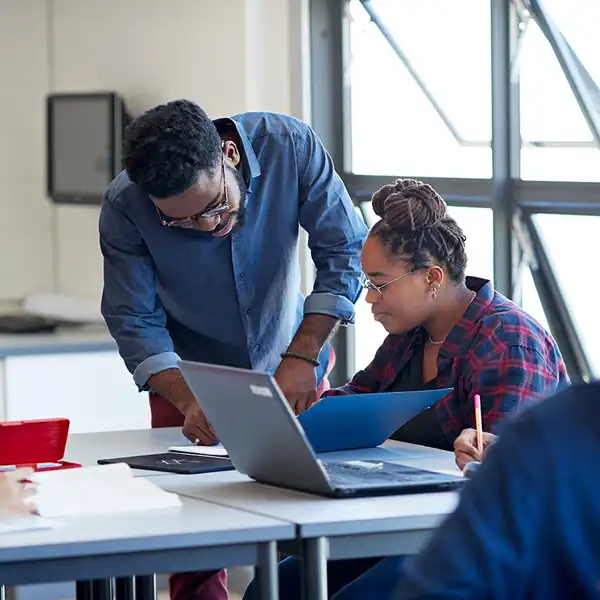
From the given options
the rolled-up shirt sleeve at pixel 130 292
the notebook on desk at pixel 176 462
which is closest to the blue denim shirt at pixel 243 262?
the rolled-up shirt sleeve at pixel 130 292

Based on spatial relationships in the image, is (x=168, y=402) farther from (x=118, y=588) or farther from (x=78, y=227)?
(x=78, y=227)

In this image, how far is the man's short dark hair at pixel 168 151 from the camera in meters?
2.52

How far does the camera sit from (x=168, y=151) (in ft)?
8.27

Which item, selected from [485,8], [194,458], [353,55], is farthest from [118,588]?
[353,55]

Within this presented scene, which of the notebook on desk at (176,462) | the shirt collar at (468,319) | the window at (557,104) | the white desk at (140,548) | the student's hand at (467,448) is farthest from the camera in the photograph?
the window at (557,104)

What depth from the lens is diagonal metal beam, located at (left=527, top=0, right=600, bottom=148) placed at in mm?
3506

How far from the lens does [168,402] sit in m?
→ 3.08

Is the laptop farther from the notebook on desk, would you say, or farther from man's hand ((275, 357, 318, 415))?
man's hand ((275, 357, 318, 415))

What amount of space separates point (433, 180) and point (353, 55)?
0.66 metres

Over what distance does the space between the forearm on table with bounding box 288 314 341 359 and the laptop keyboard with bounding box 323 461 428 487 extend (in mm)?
573

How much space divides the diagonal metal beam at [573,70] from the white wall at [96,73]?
3.36ft

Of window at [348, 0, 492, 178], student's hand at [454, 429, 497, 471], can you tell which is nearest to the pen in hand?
student's hand at [454, 429, 497, 471]

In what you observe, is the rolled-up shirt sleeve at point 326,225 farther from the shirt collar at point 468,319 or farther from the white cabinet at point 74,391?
the white cabinet at point 74,391

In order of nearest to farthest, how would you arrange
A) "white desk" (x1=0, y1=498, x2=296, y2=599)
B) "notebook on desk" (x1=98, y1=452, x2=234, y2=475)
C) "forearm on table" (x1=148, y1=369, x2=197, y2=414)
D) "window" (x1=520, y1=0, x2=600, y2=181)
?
1. "white desk" (x1=0, y1=498, x2=296, y2=599)
2. "notebook on desk" (x1=98, y1=452, x2=234, y2=475)
3. "forearm on table" (x1=148, y1=369, x2=197, y2=414)
4. "window" (x1=520, y1=0, x2=600, y2=181)
